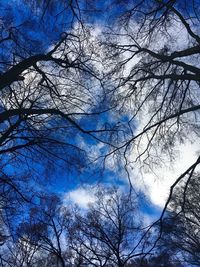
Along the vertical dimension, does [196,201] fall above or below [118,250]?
above

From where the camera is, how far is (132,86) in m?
8.29

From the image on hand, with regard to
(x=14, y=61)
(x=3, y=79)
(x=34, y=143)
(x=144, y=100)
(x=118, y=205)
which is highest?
(x=118, y=205)

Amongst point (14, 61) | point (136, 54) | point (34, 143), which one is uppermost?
point (136, 54)

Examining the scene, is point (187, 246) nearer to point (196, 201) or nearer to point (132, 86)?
point (196, 201)

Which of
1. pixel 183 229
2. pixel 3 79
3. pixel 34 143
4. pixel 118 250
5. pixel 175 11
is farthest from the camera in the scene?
pixel 183 229

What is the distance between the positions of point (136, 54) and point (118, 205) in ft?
36.6

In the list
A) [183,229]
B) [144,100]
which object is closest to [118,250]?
[183,229]

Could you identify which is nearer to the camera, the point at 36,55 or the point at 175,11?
the point at 36,55

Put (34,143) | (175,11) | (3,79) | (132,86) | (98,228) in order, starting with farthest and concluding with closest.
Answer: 1. (98,228)
2. (132,86)
3. (175,11)
4. (34,143)
5. (3,79)

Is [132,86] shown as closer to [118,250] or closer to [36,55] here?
[36,55]

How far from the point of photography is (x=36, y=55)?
269 inches

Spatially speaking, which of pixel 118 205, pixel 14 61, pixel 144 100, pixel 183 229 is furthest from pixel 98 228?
pixel 14 61

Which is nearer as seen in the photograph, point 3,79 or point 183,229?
point 3,79

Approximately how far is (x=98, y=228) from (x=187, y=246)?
19.9 feet
